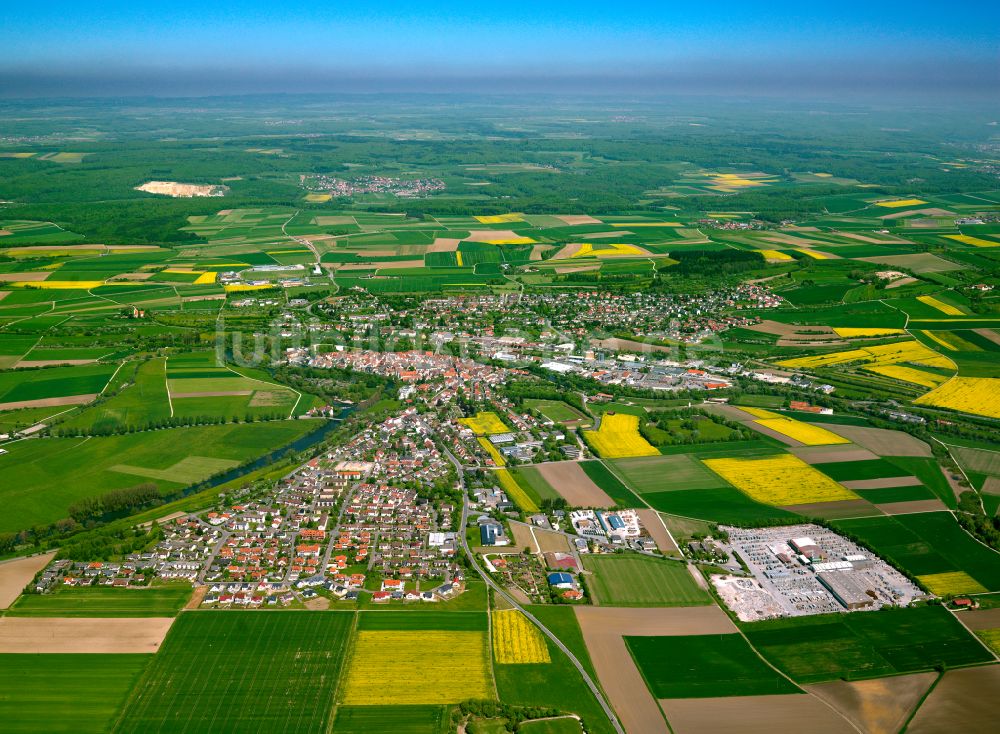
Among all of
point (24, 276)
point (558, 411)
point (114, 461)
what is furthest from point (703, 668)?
point (24, 276)

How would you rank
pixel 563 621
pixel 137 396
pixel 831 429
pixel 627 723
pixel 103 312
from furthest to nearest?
pixel 103 312, pixel 137 396, pixel 831 429, pixel 563 621, pixel 627 723

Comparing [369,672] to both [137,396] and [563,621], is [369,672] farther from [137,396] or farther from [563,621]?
[137,396]

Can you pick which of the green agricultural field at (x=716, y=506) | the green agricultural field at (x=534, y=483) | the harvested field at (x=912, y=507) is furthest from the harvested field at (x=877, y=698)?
the green agricultural field at (x=534, y=483)

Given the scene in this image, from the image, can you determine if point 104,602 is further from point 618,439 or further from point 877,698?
point 877,698

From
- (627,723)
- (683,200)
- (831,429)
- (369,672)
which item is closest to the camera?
(627,723)

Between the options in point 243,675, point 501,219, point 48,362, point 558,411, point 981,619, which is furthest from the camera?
point 501,219

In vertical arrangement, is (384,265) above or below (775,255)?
below

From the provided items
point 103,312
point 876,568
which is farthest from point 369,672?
point 103,312
